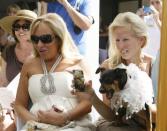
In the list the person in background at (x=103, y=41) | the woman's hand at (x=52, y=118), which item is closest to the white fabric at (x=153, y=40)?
the person in background at (x=103, y=41)

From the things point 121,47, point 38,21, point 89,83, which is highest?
point 38,21

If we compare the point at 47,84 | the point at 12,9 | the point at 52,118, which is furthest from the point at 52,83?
the point at 12,9

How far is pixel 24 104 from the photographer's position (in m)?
1.71

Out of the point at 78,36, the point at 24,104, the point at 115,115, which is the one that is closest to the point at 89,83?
the point at 115,115

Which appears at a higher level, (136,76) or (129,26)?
(129,26)

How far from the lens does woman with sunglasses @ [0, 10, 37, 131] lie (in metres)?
2.04

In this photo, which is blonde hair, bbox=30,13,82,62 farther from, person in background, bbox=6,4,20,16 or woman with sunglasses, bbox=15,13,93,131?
person in background, bbox=6,4,20,16

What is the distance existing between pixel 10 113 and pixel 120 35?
2.48ft

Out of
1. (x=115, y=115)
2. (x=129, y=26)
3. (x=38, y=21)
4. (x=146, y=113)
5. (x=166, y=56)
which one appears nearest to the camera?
(x=166, y=56)

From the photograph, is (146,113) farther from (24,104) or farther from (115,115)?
(24,104)

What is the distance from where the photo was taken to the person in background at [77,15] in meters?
1.88

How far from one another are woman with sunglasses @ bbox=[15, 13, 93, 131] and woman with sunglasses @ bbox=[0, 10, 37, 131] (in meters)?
0.35

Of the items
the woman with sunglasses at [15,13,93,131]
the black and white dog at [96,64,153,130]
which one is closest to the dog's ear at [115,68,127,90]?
the black and white dog at [96,64,153,130]

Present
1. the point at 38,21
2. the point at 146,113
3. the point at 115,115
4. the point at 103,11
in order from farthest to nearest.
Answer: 1. the point at 103,11
2. the point at 38,21
3. the point at 115,115
4. the point at 146,113
